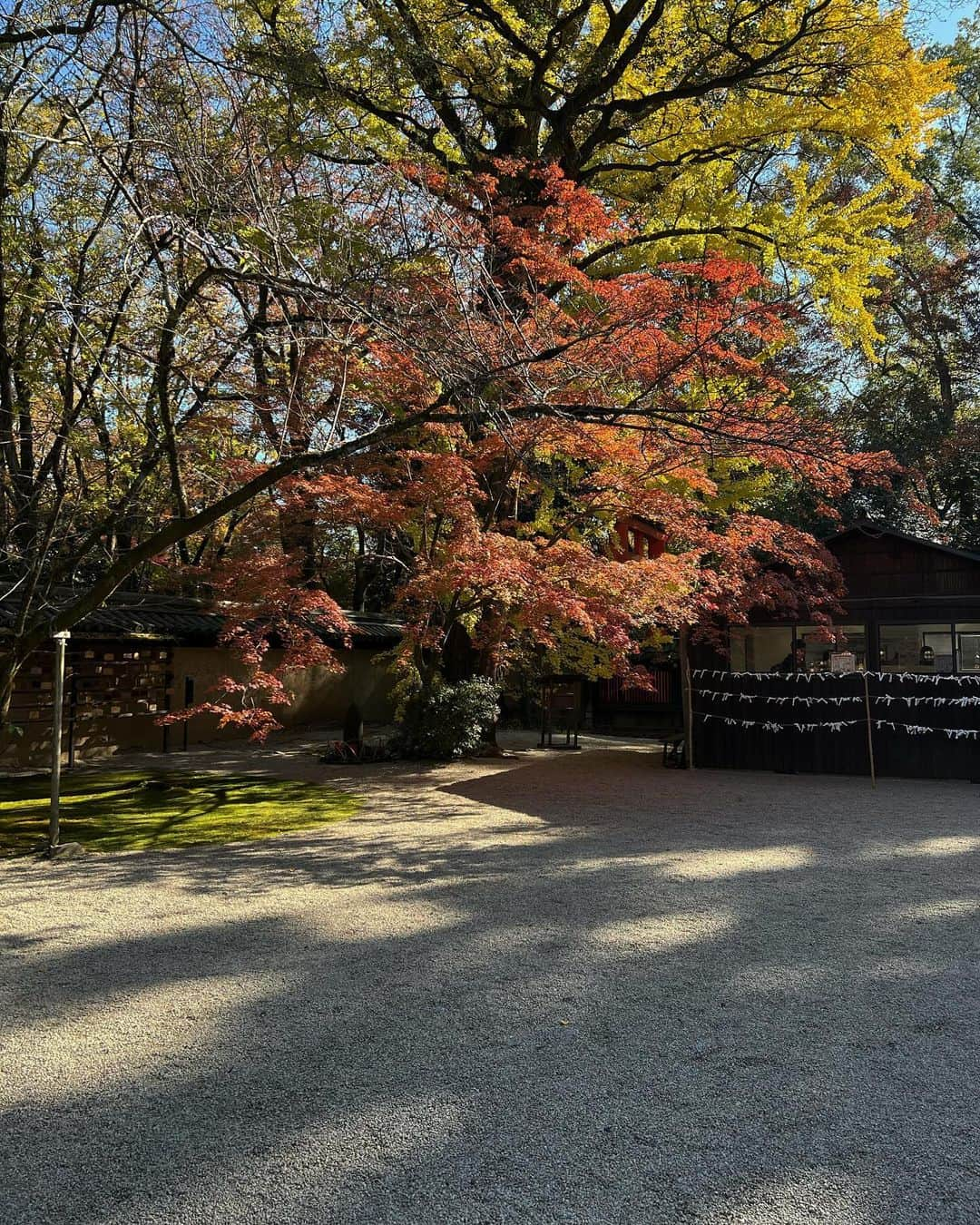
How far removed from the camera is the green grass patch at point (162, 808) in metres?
7.27

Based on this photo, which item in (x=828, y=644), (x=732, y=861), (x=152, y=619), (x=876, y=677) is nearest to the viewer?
(x=732, y=861)

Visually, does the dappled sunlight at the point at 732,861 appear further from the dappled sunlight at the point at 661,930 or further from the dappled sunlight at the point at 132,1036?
→ the dappled sunlight at the point at 132,1036

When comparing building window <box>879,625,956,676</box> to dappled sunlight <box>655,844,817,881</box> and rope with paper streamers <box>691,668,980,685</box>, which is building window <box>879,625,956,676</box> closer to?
rope with paper streamers <box>691,668,980,685</box>

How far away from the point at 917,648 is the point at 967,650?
2.31 ft

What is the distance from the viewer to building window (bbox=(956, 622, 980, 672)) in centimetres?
1285

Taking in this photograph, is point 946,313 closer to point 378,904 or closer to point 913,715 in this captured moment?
point 913,715

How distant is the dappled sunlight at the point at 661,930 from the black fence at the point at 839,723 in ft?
21.3

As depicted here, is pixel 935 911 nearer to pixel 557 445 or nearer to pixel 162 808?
pixel 557 445

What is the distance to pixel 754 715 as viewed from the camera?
11.2 meters

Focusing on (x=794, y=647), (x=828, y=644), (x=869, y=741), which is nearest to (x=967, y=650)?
(x=828, y=644)

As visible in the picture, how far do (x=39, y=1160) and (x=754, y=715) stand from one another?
10.1m

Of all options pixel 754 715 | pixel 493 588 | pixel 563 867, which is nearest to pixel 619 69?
pixel 493 588

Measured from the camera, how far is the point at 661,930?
4.52m

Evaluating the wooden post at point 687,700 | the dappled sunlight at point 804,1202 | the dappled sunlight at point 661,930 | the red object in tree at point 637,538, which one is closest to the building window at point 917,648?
the wooden post at point 687,700
